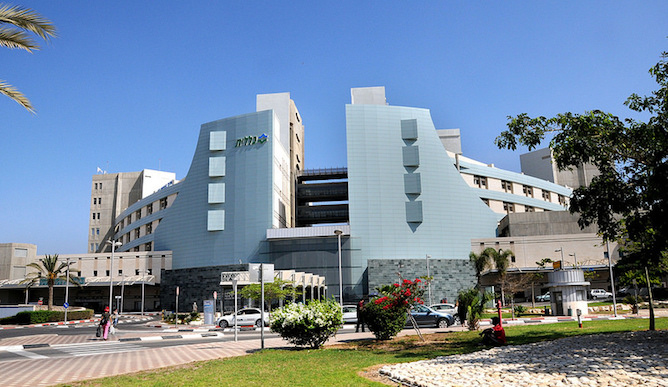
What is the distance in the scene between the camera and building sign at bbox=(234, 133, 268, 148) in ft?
234

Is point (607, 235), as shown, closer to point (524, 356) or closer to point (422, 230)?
point (524, 356)

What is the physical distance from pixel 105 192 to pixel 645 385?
12299cm

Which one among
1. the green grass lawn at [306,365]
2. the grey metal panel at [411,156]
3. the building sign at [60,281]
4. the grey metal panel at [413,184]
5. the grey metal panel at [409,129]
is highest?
the grey metal panel at [409,129]

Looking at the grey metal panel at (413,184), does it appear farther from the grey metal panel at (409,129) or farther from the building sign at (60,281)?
the building sign at (60,281)

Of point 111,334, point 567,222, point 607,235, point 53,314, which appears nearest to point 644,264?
point 607,235

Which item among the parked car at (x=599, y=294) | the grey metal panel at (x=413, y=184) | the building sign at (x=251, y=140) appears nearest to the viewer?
the parked car at (x=599, y=294)

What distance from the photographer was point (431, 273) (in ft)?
226

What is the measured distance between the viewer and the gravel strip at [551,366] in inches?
418

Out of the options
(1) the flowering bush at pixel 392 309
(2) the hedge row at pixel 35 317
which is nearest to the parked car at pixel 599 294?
(1) the flowering bush at pixel 392 309

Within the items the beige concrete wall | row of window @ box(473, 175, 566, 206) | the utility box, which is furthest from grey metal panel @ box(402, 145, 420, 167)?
the utility box

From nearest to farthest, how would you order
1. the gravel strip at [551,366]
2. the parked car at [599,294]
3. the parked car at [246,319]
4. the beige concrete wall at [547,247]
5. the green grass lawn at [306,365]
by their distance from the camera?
1. the gravel strip at [551,366]
2. the green grass lawn at [306,365]
3. the parked car at [246,319]
4. the parked car at [599,294]
5. the beige concrete wall at [547,247]

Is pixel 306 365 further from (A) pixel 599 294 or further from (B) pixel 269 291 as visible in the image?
(A) pixel 599 294

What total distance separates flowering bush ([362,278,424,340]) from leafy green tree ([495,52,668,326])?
665 centimetres

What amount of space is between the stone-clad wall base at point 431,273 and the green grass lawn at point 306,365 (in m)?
47.7
